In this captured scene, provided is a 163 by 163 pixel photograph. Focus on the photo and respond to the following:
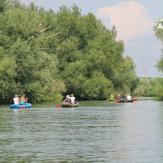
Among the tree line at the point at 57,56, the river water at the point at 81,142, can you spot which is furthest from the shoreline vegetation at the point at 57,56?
the river water at the point at 81,142

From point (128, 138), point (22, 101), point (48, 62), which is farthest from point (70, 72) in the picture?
point (128, 138)

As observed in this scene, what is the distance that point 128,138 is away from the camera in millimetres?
30438

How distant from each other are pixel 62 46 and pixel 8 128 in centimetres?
6345

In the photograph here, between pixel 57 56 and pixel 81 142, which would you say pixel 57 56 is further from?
pixel 81 142

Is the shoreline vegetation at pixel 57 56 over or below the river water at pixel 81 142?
over

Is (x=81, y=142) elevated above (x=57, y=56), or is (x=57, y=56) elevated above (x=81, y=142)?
(x=57, y=56)

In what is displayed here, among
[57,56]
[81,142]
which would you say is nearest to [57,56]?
→ [57,56]

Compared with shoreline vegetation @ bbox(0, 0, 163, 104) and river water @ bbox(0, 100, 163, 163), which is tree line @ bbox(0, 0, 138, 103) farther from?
river water @ bbox(0, 100, 163, 163)

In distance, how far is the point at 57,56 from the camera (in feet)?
329

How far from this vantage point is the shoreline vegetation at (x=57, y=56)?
77125mm

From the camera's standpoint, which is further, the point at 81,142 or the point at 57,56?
the point at 57,56

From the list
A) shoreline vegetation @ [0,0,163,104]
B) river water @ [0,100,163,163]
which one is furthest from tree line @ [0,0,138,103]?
river water @ [0,100,163,163]

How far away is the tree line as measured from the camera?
3036 inches

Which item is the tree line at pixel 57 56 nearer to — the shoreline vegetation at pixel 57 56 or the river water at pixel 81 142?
the shoreline vegetation at pixel 57 56
